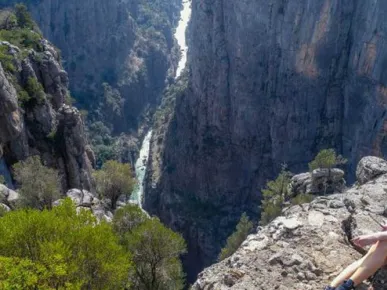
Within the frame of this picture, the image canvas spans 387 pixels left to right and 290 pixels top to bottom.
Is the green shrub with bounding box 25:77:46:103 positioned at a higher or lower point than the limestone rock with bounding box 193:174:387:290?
higher

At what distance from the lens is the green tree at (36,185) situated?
123ft

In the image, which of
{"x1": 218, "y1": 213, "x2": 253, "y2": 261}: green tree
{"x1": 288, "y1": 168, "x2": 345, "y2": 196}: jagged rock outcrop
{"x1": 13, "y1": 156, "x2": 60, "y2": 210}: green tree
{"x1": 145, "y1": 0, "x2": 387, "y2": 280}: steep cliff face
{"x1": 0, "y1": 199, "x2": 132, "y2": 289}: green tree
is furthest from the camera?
{"x1": 145, "y1": 0, "x2": 387, "y2": 280}: steep cliff face

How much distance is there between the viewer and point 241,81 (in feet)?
351

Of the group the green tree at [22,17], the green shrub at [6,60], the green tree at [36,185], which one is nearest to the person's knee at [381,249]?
the green tree at [36,185]

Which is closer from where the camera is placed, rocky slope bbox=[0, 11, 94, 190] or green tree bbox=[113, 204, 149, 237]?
green tree bbox=[113, 204, 149, 237]

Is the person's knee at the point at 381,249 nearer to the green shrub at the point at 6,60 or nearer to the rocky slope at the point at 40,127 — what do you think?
the rocky slope at the point at 40,127

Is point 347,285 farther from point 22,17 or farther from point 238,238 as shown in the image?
point 22,17

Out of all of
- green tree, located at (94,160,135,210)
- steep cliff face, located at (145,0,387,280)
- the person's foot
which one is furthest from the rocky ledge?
steep cliff face, located at (145,0,387,280)

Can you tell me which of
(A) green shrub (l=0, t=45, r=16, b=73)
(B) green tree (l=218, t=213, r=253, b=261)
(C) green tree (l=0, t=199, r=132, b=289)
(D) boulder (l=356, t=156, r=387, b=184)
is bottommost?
(C) green tree (l=0, t=199, r=132, b=289)

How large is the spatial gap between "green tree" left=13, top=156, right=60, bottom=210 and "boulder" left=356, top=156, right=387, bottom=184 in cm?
2433

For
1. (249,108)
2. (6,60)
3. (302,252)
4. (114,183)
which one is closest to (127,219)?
(302,252)

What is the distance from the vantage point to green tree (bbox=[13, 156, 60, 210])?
37.5 metres

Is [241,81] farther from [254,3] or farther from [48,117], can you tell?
[48,117]

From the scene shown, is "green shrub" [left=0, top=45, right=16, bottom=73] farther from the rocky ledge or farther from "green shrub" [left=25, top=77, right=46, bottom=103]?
the rocky ledge
